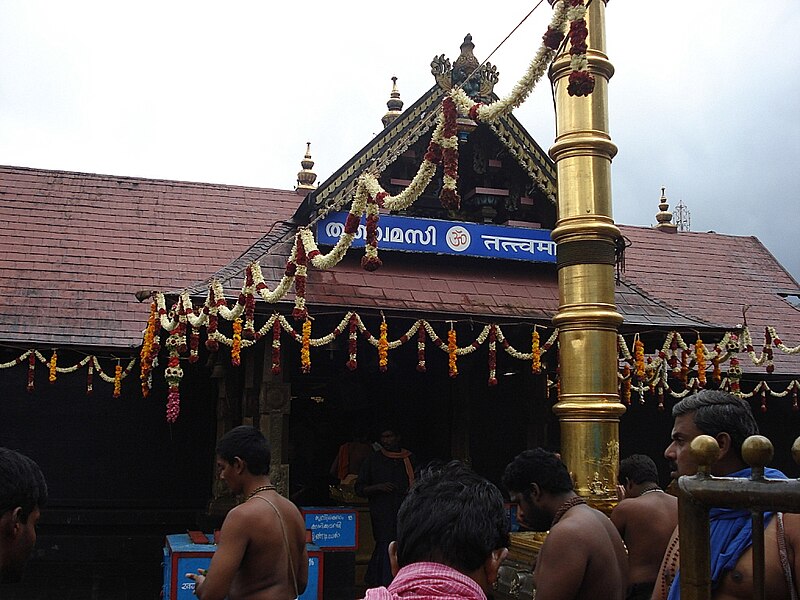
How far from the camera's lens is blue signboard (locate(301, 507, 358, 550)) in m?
9.13

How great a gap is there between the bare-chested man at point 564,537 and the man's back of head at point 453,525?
1.36 meters

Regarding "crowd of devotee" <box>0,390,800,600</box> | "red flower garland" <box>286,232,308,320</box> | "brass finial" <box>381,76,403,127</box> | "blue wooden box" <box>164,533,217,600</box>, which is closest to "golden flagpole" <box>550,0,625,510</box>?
"crowd of devotee" <box>0,390,800,600</box>

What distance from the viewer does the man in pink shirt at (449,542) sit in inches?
82.4

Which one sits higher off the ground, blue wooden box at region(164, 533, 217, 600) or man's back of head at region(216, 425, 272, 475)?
man's back of head at region(216, 425, 272, 475)

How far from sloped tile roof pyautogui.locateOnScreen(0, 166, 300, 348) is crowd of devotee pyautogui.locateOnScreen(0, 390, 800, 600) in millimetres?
6913

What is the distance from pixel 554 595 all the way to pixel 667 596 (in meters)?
0.73

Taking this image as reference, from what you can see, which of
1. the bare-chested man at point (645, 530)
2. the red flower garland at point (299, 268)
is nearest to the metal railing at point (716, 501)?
the bare-chested man at point (645, 530)

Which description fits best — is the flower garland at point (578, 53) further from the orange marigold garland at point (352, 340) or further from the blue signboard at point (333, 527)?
the blue signboard at point (333, 527)

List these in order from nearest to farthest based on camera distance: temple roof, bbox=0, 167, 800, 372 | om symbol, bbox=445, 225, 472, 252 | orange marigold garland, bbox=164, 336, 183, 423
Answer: orange marigold garland, bbox=164, 336, 183, 423 < temple roof, bbox=0, 167, 800, 372 < om symbol, bbox=445, 225, 472, 252

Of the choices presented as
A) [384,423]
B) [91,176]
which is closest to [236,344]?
[384,423]

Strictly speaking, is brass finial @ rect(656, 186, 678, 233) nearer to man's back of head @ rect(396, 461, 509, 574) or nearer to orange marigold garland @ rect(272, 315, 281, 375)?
orange marigold garland @ rect(272, 315, 281, 375)

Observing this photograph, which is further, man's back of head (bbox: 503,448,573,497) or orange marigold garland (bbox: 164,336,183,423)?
orange marigold garland (bbox: 164,336,183,423)

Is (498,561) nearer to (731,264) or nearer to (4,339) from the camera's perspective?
(4,339)

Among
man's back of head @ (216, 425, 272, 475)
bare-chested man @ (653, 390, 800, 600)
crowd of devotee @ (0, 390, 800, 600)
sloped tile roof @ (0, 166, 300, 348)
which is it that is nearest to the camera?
crowd of devotee @ (0, 390, 800, 600)
